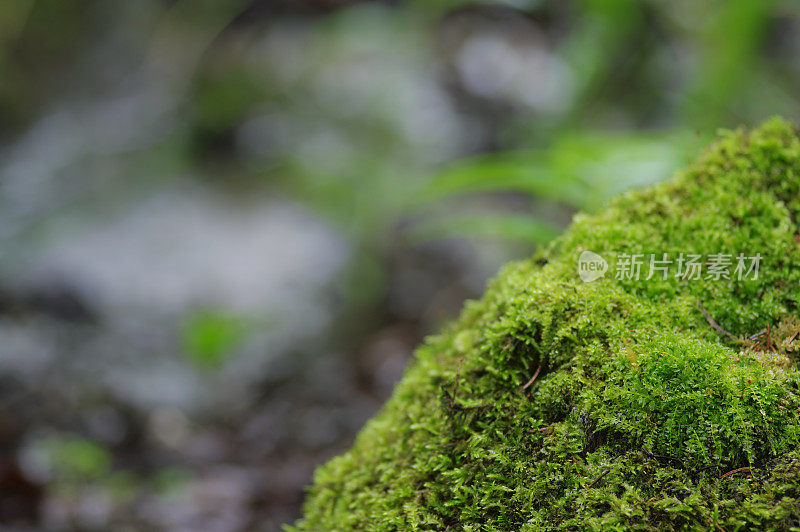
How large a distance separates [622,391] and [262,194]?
16.8 feet

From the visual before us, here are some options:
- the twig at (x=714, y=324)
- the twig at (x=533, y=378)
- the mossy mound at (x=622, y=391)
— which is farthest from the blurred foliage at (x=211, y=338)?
the twig at (x=714, y=324)

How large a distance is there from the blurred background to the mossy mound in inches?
48.0

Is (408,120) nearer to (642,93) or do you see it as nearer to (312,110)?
(312,110)

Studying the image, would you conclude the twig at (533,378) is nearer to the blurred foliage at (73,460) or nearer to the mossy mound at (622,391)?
the mossy mound at (622,391)

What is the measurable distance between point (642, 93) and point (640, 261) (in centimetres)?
509

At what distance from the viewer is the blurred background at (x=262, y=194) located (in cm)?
371

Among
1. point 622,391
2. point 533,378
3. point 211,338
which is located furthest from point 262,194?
point 622,391

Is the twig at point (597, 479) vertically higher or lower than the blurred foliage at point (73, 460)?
lower

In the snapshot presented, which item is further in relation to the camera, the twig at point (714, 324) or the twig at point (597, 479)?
the twig at point (714, 324)

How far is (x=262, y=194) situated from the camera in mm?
5789

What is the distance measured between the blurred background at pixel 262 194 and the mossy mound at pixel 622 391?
122 cm

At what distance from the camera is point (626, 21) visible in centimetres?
513

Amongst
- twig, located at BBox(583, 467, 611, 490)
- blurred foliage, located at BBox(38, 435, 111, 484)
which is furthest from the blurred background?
twig, located at BBox(583, 467, 611, 490)

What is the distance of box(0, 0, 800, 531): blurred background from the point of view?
3711mm
